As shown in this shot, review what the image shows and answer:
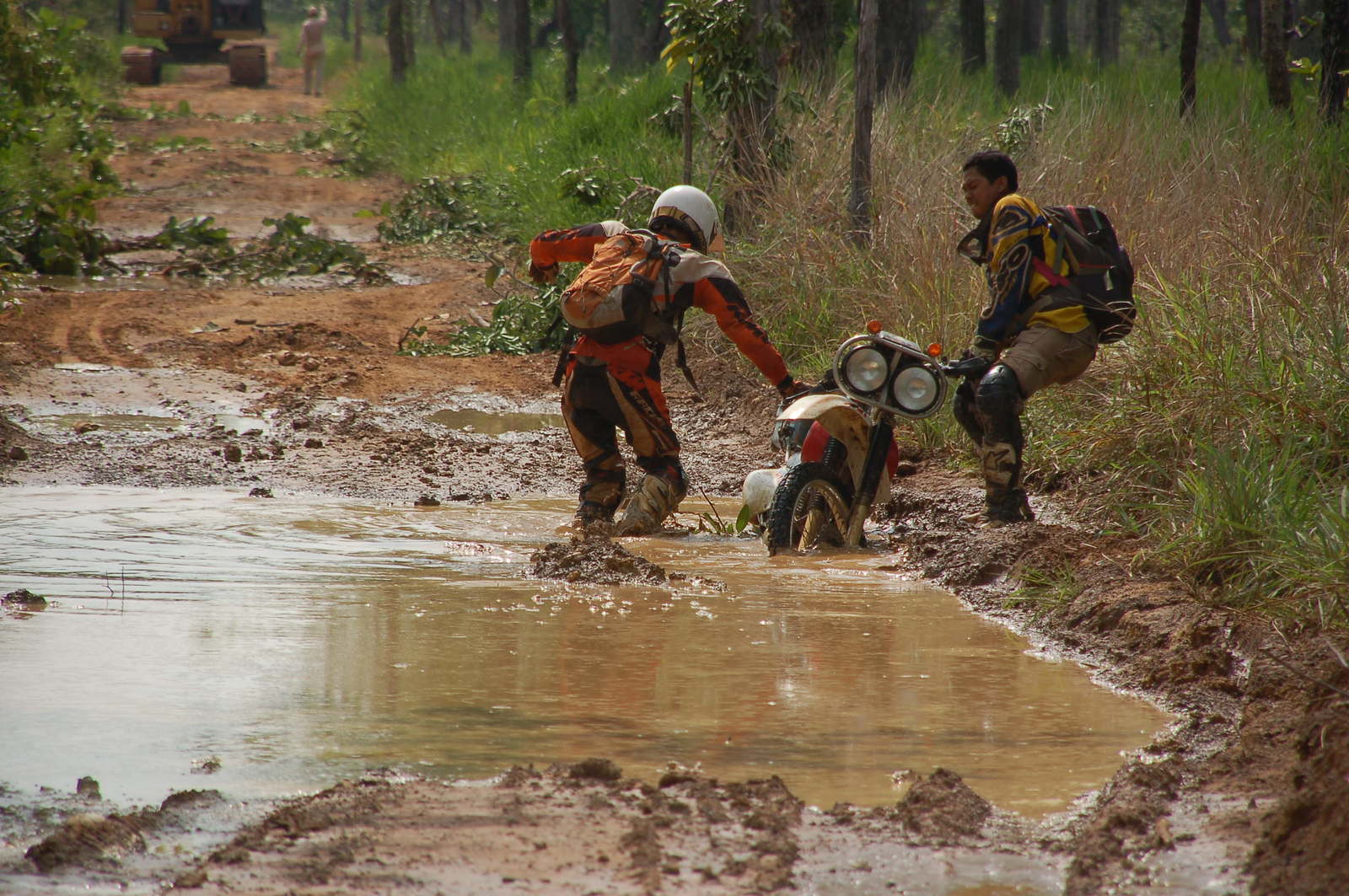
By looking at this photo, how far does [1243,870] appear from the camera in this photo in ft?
9.02

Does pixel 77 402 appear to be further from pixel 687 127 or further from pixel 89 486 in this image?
pixel 687 127

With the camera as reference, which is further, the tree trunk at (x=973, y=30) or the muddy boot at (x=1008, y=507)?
the tree trunk at (x=973, y=30)

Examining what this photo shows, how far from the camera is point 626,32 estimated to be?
26.6 meters

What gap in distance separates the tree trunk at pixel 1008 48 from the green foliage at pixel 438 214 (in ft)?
21.9

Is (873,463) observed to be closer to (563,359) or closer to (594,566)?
(594,566)

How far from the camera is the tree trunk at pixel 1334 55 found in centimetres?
1227

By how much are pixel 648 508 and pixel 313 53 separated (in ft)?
114

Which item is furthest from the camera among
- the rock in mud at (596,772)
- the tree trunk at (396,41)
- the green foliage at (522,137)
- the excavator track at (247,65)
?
the excavator track at (247,65)

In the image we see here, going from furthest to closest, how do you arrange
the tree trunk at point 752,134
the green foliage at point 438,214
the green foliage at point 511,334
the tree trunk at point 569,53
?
the tree trunk at point 569,53 → the green foliage at point 438,214 → the green foliage at point 511,334 → the tree trunk at point 752,134

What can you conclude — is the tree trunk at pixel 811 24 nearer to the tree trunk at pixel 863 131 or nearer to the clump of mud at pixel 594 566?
the tree trunk at pixel 863 131

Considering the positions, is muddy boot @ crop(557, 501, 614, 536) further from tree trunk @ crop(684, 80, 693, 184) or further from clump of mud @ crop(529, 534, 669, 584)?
tree trunk @ crop(684, 80, 693, 184)

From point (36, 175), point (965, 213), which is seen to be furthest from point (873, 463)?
point (36, 175)

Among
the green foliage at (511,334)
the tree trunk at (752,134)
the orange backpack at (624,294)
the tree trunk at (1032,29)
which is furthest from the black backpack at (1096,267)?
the tree trunk at (1032,29)

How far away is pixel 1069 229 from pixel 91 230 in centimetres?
1212
